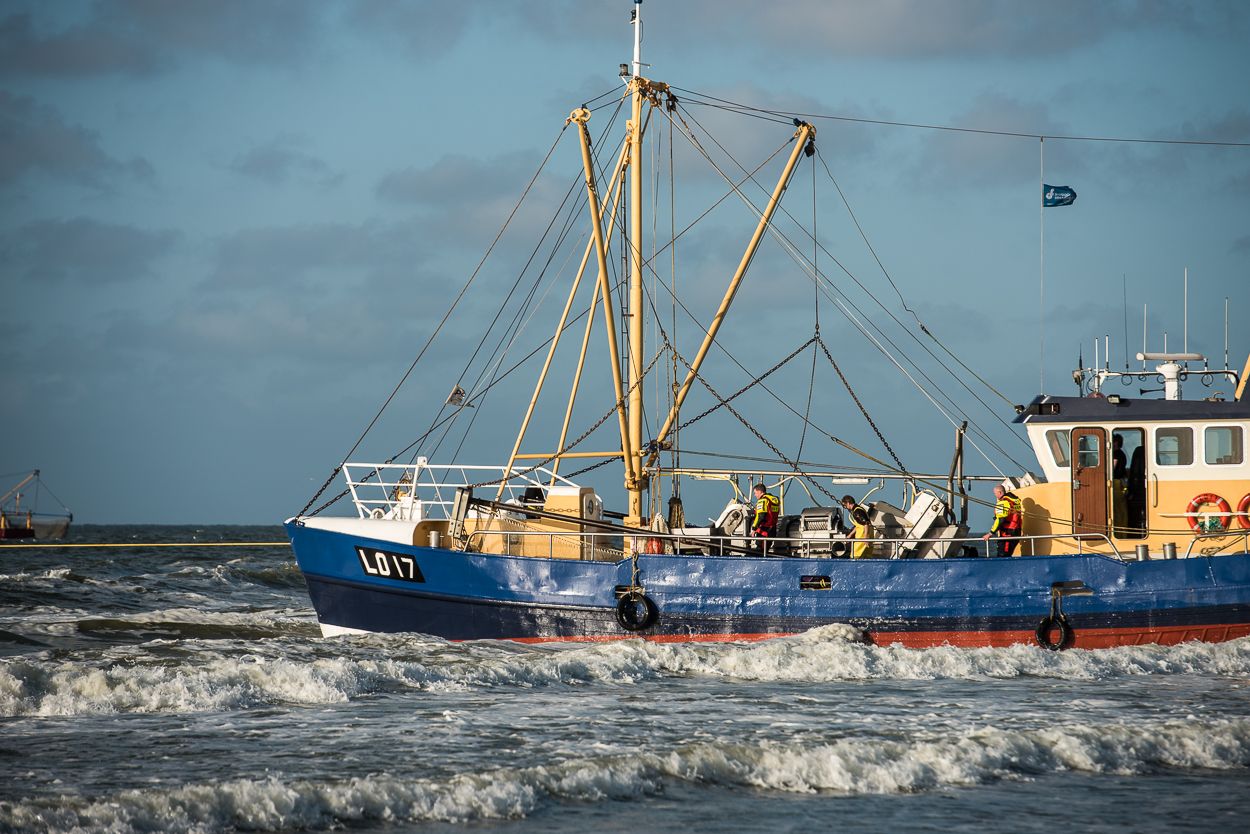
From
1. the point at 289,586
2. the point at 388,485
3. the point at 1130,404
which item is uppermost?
the point at 1130,404

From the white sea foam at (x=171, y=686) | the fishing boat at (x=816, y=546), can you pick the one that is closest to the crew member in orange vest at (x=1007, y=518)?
the fishing boat at (x=816, y=546)

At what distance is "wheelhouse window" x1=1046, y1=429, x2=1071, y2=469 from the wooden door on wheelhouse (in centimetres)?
11

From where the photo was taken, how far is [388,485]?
20.2 metres

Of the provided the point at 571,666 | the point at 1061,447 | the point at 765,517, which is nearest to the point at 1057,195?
the point at 1061,447

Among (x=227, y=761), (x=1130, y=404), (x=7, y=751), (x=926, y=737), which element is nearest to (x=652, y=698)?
(x=926, y=737)

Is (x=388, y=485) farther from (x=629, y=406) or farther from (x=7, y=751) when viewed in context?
(x=7, y=751)

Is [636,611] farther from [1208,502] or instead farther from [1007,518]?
[1208,502]

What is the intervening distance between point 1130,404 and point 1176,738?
7352mm

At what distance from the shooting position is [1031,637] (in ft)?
58.7

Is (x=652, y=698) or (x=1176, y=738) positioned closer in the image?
(x=1176, y=738)

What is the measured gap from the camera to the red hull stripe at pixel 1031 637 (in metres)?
17.5

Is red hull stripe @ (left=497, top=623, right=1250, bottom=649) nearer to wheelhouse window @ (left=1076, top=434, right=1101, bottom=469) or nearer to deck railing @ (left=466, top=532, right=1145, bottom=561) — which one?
deck railing @ (left=466, top=532, right=1145, bottom=561)

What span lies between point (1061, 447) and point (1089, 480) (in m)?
0.60

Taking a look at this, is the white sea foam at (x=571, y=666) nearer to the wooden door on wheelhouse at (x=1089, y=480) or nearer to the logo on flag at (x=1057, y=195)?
the wooden door on wheelhouse at (x=1089, y=480)
